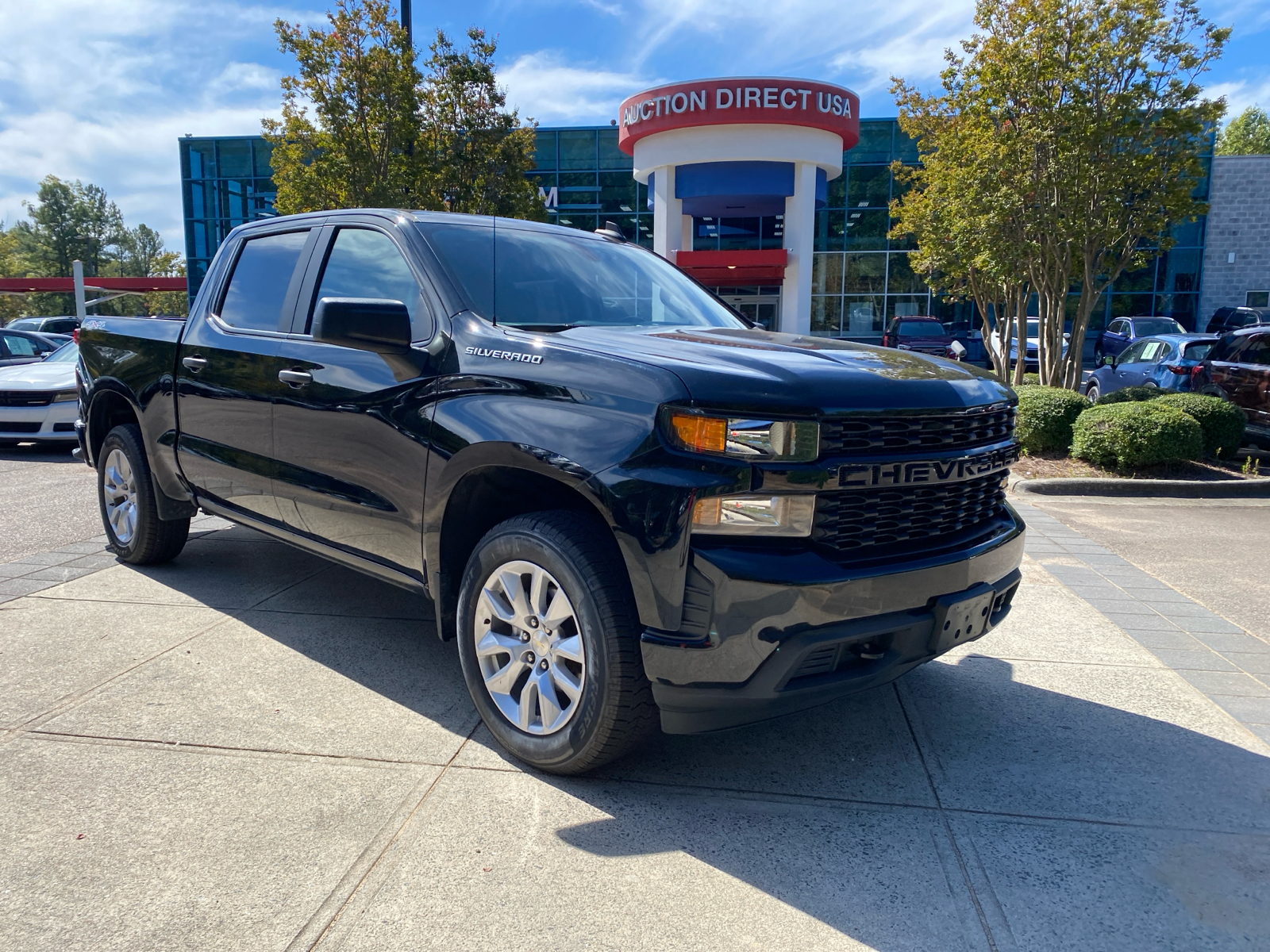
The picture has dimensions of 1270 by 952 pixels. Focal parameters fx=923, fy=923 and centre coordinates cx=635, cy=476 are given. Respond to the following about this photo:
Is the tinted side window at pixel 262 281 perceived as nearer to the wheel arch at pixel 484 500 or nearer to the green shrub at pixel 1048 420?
the wheel arch at pixel 484 500

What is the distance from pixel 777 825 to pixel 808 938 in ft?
1.78

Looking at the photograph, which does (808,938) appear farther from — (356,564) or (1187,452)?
(1187,452)

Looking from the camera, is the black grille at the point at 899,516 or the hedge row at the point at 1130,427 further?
the hedge row at the point at 1130,427

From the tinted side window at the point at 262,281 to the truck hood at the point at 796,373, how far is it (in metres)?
1.72

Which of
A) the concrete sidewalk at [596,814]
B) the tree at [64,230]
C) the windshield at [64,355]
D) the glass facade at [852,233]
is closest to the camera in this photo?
the concrete sidewalk at [596,814]

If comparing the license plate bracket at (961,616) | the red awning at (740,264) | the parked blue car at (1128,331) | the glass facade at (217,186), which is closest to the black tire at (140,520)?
the license plate bracket at (961,616)

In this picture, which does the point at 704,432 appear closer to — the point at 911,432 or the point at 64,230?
the point at 911,432

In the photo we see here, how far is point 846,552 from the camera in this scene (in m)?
2.75

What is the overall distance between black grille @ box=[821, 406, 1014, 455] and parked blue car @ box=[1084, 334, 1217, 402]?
11.4 metres

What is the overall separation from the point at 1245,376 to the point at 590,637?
431 inches

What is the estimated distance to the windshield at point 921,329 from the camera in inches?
952

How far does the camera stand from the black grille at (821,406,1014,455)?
107 inches

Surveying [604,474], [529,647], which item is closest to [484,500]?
[529,647]

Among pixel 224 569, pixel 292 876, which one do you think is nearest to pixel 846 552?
pixel 292 876
